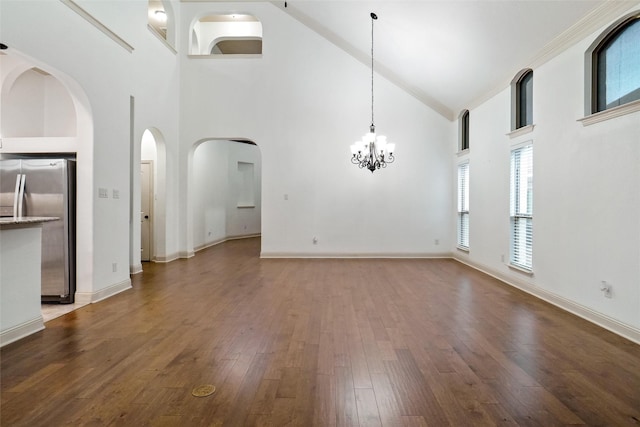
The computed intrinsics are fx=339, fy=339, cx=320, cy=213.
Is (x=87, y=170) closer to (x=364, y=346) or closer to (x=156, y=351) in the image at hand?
(x=156, y=351)

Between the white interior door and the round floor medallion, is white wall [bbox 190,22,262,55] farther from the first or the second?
the round floor medallion

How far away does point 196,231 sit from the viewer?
28.9 ft

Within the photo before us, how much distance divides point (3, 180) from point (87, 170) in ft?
→ 3.05

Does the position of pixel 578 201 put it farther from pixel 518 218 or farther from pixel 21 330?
pixel 21 330

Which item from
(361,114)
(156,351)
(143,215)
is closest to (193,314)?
(156,351)

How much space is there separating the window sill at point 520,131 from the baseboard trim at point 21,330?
6.13 meters

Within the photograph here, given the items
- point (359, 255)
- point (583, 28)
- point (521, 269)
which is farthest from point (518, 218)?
point (359, 255)

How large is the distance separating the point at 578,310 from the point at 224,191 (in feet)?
30.8

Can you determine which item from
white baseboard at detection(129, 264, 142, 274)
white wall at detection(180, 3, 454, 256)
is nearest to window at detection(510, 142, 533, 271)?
white wall at detection(180, 3, 454, 256)

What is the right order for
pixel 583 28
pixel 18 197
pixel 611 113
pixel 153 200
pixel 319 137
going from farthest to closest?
1. pixel 319 137
2. pixel 153 200
3. pixel 18 197
4. pixel 583 28
5. pixel 611 113

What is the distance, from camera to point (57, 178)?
161 inches

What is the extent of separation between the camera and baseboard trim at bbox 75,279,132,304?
4219 mm

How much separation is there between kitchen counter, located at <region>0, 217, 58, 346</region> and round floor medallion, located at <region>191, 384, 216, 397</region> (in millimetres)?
2030

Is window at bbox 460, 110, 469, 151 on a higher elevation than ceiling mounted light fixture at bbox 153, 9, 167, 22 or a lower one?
lower
